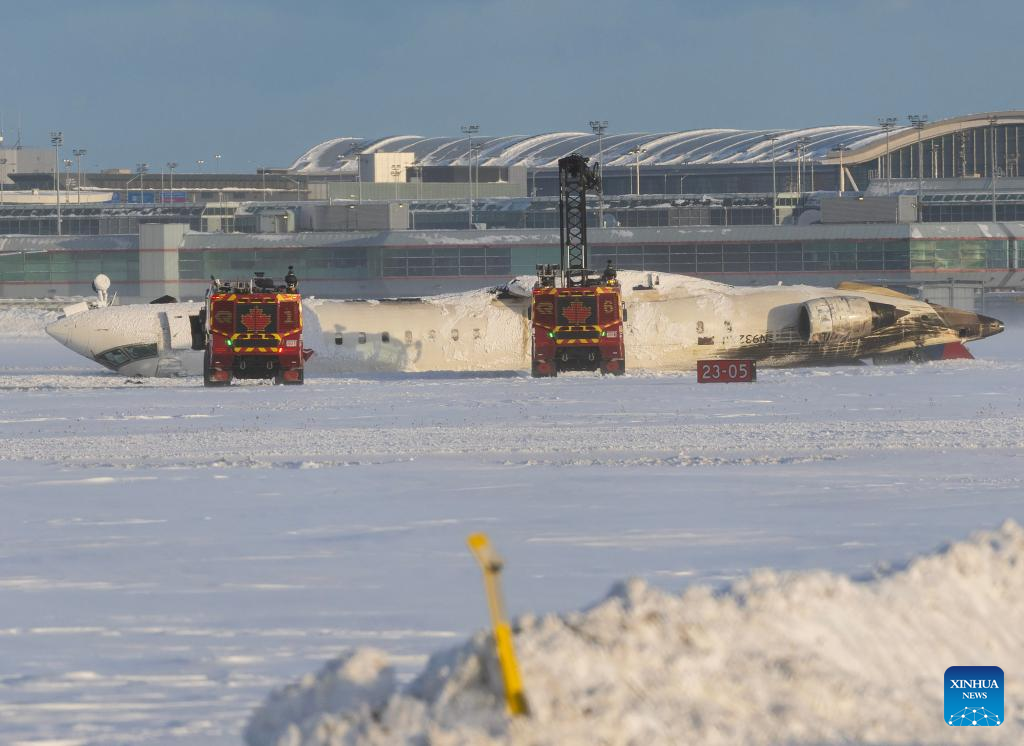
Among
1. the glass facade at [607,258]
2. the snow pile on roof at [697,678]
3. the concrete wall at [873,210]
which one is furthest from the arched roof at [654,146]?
the snow pile on roof at [697,678]

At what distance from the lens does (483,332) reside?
46.0 metres

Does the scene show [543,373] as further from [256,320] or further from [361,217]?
[361,217]

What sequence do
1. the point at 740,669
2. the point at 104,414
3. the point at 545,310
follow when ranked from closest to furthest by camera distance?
the point at 740,669 → the point at 104,414 → the point at 545,310

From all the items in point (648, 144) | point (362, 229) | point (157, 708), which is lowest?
point (157, 708)

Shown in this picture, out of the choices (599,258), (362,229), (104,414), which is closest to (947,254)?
(599,258)

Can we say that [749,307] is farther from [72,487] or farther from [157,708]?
[157,708]

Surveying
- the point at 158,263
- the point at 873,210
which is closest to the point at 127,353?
the point at 158,263

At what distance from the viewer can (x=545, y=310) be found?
4447 cm

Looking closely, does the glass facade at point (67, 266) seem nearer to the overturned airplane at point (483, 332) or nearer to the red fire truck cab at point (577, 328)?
the overturned airplane at point (483, 332)

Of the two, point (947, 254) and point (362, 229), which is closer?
point (947, 254)

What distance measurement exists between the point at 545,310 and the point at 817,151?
11605 centimetres

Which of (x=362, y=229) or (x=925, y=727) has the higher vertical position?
(x=362, y=229)

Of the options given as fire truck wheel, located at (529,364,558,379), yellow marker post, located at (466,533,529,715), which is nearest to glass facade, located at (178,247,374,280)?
fire truck wheel, located at (529,364,558,379)

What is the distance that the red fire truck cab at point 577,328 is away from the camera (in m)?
44.4
